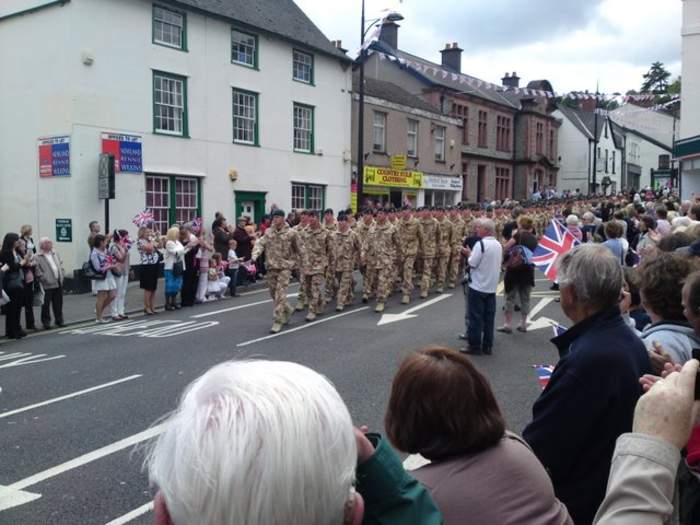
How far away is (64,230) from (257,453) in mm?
18308

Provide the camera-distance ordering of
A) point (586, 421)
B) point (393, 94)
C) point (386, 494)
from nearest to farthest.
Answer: point (386, 494)
point (586, 421)
point (393, 94)

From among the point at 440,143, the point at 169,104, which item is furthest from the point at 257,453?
the point at 440,143

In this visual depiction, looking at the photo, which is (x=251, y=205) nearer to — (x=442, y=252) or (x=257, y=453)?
(x=442, y=252)

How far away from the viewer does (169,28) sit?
20391mm

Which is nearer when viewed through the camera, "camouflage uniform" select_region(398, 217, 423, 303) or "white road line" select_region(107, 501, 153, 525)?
"white road line" select_region(107, 501, 153, 525)

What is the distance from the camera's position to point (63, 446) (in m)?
5.98

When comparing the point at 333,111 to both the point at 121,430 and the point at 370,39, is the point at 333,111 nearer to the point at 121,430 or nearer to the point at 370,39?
the point at 370,39

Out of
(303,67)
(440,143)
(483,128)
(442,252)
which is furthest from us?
(483,128)

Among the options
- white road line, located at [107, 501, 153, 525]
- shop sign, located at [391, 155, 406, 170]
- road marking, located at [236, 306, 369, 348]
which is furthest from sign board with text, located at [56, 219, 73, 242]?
shop sign, located at [391, 155, 406, 170]

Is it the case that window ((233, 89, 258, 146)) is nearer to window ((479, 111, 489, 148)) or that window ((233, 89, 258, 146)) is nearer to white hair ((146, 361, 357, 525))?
white hair ((146, 361, 357, 525))

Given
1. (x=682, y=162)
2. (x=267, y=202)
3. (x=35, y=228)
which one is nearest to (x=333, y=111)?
(x=267, y=202)

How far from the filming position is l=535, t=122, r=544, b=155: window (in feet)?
173

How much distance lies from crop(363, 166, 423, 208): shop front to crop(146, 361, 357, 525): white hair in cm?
2809

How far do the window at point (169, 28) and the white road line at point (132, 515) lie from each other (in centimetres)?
1775
